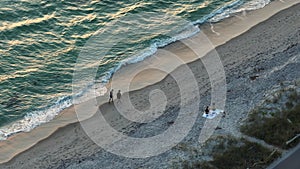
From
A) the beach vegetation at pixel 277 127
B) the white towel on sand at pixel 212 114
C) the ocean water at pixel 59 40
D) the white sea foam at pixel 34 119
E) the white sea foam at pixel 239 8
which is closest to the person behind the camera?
the beach vegetation at pixel 277 127

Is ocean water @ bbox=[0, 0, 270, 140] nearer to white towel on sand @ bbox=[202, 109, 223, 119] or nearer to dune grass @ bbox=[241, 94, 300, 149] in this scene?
white towel on sand @ bbox=[202, 109, 223, 119]

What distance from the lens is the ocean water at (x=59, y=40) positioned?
145ft

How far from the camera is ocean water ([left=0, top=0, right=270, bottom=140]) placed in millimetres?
44188

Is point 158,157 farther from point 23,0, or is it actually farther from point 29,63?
point 23,0

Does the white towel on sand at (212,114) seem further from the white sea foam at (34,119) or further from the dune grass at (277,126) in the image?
the white sea foam at (34,119)

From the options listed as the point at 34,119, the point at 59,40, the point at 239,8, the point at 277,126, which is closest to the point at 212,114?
the point at 277,126

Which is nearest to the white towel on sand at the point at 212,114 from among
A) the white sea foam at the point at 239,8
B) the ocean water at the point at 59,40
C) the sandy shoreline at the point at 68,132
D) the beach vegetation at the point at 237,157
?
the sandy shoreline at the point at 68,132

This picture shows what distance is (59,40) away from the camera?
170 feet

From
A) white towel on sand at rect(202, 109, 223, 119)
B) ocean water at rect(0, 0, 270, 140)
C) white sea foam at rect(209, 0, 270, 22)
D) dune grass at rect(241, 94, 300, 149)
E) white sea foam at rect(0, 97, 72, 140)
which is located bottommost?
white sea foam at rect(0, 97, 72, 140)

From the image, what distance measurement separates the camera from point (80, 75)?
47.6 metres

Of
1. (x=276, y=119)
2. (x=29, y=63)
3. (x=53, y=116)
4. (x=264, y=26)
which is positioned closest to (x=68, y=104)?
(x=53, y=116)

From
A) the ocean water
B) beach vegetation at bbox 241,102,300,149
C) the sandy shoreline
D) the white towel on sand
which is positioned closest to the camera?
beach vegetation at bbox 241,102,300,149

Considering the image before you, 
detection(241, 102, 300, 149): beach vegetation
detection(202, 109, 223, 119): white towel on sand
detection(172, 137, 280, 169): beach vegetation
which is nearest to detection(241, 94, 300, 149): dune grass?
detection(241, 102, 300, 149): beach vegetation

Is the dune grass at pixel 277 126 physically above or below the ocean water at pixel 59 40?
above
